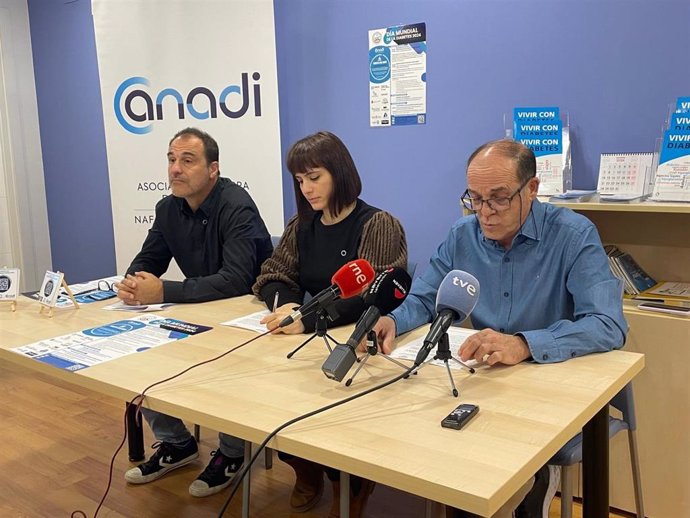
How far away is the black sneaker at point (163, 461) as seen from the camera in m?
2.84

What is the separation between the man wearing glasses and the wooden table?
2.8 inches

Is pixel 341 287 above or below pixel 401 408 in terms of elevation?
above

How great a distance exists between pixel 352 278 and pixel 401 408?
0.39 m

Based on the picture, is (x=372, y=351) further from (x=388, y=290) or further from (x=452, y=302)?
(x=452, y=302)

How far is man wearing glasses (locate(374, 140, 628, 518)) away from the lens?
173 cm

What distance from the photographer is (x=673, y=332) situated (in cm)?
235

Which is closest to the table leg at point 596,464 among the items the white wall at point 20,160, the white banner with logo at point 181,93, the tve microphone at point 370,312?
the tve microphone at point 370,312

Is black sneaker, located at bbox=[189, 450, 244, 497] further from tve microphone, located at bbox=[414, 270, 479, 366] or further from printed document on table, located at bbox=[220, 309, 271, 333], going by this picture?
tve microphone, located at bbox=[414, 270, 479, 366]

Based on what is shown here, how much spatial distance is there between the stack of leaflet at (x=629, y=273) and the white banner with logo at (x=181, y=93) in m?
Result: 1.75

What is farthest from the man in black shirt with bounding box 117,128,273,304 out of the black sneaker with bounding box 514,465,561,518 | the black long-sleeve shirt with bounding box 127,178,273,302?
the black sneaker with bounding box 514,465,561,518

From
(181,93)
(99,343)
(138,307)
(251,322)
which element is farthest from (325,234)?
(181,93)

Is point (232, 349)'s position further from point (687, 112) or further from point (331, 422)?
point (687, 112)

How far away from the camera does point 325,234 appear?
2439mm

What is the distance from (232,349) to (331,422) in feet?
1.97
